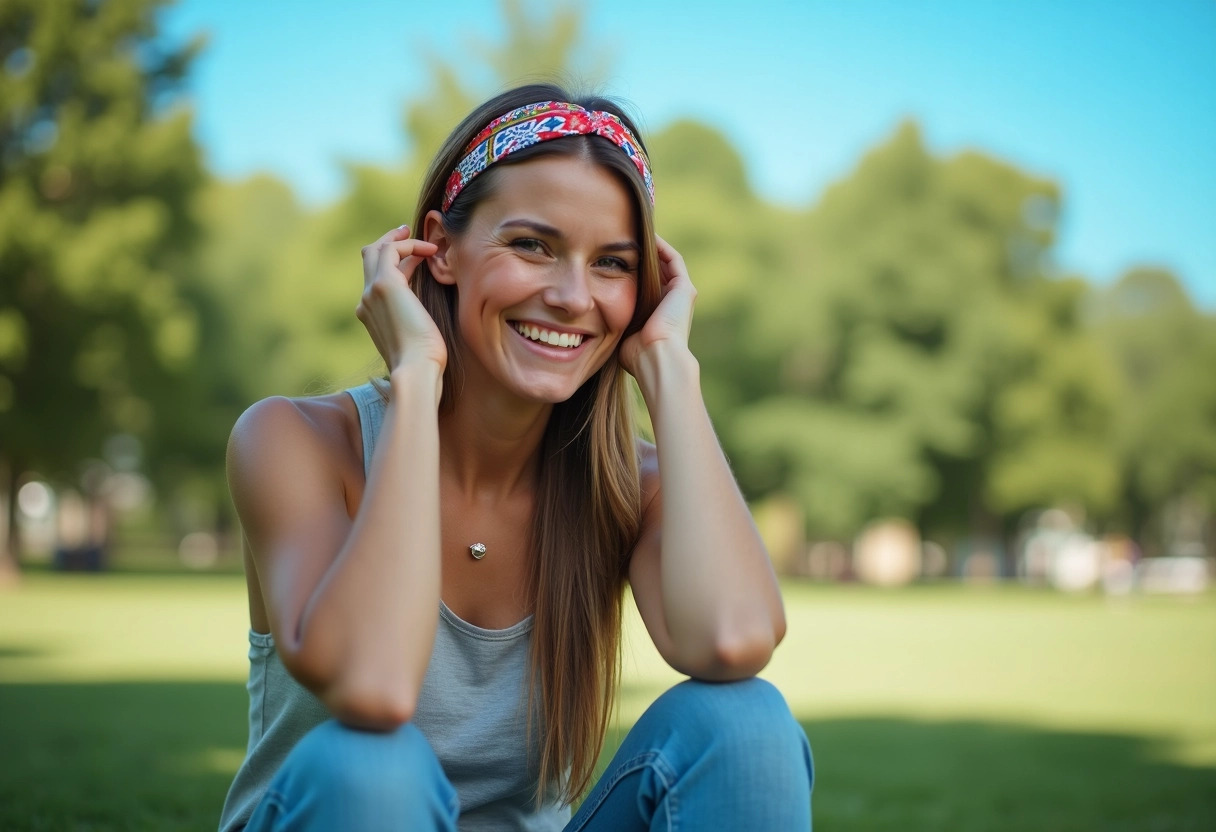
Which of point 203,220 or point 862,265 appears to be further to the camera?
point 862,265

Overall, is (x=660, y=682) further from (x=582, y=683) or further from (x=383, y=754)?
(x=383, y=754)

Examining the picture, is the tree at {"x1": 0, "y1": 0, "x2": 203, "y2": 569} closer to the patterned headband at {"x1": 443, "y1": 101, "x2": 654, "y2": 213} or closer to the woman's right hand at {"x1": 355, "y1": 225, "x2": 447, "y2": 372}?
the woman's right hand at {"x1": 355, "y1": 225, "x2": 447, "y2": 372}

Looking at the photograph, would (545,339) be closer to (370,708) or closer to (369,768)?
(370,708)

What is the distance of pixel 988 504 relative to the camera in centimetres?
4019

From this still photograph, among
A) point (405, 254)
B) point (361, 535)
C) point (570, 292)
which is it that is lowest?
point (361, 535)

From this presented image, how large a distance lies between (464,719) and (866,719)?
7.10 metres

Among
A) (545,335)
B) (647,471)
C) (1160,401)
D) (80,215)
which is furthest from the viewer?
(1160,401)

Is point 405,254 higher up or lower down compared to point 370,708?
higher up

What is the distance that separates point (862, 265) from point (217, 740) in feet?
110

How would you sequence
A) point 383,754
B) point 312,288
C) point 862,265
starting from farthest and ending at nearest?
1. point 862,265
2. point 312,288
3. point 383,754

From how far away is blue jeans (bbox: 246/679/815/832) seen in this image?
6.56 feet

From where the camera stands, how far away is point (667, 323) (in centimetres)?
307

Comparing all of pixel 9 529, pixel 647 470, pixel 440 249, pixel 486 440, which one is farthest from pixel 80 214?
pixel 647 470

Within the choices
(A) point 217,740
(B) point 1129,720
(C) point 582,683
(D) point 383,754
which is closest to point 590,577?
(C) point 582,683
